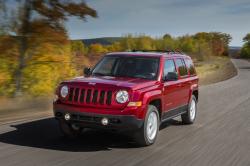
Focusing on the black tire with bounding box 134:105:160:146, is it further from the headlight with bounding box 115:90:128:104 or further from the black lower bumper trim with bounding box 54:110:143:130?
the headlight with bounding box 115:90:128:104

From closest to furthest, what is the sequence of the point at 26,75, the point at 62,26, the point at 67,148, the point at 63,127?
the point at 67,148
the point at 63,127
the point at 62,26
the point at 26,75

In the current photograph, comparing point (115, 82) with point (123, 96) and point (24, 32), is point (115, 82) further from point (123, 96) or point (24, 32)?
point (24, 32)

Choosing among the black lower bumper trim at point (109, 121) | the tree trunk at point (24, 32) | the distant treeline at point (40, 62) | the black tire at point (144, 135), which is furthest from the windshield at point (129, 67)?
the tree trunk at point (24, 32)

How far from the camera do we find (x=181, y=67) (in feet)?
37.1

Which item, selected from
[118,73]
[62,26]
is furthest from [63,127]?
[62,26]

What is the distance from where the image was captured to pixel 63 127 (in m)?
9.20

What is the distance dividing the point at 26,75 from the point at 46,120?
580 cm

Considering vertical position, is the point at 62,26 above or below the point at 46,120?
above

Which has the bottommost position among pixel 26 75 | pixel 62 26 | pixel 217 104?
pixel 217 104

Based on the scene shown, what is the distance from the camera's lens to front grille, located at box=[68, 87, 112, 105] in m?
8.30

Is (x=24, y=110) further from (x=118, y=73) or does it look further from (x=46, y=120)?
(x=118, y=73)

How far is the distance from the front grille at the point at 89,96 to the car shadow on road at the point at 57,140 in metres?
0.85

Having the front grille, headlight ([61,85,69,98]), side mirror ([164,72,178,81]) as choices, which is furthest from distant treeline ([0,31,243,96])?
the front grille

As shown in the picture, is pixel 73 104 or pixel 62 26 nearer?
pixel 73 104
